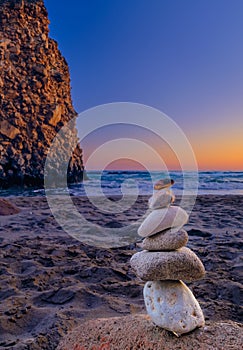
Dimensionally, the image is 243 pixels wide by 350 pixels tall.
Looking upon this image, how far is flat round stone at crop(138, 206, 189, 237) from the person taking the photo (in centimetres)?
176

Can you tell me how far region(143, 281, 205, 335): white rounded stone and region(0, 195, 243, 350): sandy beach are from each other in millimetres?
691

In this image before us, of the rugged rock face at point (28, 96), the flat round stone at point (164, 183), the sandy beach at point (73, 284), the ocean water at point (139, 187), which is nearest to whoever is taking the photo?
the flat round stone at point (164, 183)

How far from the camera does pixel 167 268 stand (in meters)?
1.72

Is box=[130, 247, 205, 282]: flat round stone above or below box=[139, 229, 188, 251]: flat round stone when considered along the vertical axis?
below

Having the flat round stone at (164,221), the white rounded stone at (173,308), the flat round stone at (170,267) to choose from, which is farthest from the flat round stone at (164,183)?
the white rounded stone at (173,308)

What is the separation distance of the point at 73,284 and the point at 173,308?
1.68 metres

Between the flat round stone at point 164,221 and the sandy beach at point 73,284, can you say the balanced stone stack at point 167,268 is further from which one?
the sandy beach at point 73,284

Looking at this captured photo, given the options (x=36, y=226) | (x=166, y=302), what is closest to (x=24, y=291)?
(x=166, y=302)

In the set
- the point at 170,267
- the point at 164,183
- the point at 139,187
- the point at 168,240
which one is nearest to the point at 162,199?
the point at 164,183

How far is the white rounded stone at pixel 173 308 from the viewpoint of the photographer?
1638mm

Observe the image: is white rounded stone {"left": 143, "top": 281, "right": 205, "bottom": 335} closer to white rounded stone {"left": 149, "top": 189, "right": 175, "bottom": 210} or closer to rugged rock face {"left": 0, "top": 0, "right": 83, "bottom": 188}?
white rounded stone {"left": 149, "top": 189, "right": 175, "bottom": 210}

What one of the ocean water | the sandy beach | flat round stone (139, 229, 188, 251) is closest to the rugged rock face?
the ocean water

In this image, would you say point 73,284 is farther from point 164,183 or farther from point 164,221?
point 164,183

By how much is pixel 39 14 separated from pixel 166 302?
24.4 metres
